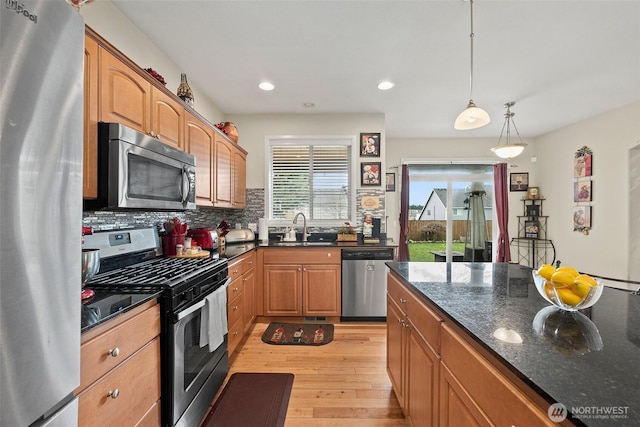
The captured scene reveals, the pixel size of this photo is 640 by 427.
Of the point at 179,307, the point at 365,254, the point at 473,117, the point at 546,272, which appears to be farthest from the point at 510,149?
the point at 179,307

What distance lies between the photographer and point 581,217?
3.98 meters

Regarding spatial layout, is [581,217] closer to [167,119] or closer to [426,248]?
[426,248]

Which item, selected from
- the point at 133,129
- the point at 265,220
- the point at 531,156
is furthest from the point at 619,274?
the point at 133,129

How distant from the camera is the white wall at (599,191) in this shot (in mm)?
3430

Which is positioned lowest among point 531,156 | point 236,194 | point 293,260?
point 293,260

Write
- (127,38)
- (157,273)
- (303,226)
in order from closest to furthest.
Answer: (157,273)
(127,38)
(303,226)

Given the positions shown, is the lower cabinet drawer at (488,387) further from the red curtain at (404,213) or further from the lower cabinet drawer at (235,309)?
Answer: the red curtain at (404,213)

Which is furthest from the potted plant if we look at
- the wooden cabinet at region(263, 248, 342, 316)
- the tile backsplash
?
the wooden cabinet at region(263, 248, 342, 316)

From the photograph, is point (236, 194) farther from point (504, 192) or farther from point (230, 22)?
point (504, 192)

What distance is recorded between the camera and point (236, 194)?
3316mm

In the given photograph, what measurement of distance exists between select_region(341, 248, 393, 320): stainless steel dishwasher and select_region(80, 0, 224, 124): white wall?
2.46m

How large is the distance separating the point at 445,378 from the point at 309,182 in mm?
3055

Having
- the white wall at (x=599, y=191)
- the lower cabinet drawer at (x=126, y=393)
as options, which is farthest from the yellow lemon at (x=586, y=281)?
the white wall at (x=599, y=191)

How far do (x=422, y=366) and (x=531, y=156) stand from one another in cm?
522
